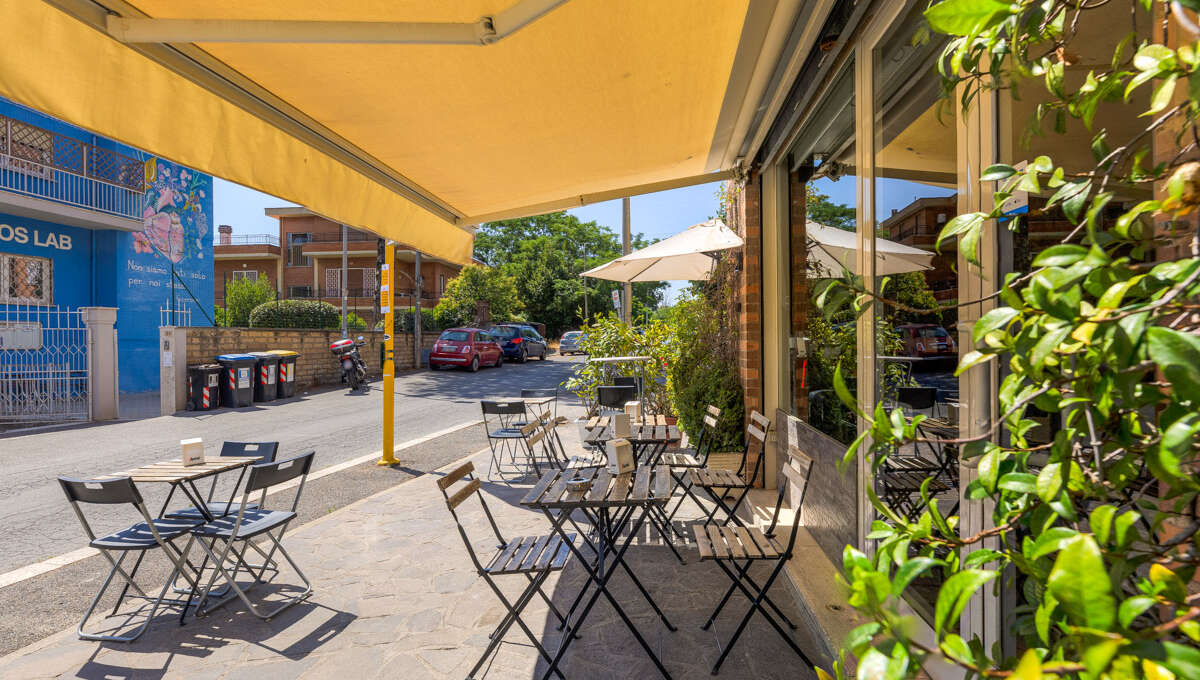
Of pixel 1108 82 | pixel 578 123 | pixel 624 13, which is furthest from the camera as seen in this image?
pixel 578 123

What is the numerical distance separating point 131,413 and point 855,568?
553 inches

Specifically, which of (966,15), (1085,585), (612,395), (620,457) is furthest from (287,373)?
(1085,585)

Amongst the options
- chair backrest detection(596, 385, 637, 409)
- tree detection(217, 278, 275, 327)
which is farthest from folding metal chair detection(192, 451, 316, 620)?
tree detection(217, 278, 275, 327)

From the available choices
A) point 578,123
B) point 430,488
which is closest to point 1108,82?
point 578,123

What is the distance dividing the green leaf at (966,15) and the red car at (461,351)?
20.2 m

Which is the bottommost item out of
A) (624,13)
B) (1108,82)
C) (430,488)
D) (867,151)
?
(430,488)

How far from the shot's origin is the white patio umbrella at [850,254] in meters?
2.70

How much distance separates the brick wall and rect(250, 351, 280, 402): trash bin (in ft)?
2.65

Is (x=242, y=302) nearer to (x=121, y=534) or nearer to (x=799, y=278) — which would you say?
(x=121, y=534)

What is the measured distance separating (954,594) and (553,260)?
41.3 metres

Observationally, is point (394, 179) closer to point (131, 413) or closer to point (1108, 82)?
point (1108, 82)

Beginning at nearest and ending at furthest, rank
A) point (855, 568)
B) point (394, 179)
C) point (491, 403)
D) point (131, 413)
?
point (855, 568), point (394, 179), point (491, 403), point (131, 413)

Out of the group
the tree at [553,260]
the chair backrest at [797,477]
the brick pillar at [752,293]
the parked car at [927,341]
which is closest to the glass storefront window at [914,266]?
the parked car at [927,341]

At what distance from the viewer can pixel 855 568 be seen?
2.52 feet
